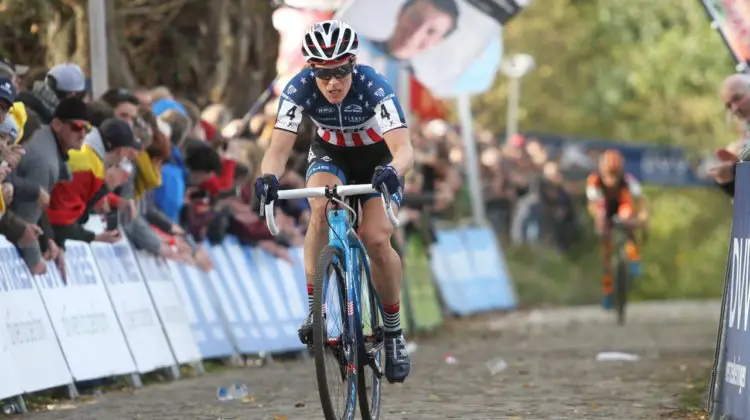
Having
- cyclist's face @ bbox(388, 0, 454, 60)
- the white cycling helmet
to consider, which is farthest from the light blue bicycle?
cyclist's face @ bbox(388, 0, 454, 60)

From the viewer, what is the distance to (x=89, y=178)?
13812 millimetres

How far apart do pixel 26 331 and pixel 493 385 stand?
3628 mm

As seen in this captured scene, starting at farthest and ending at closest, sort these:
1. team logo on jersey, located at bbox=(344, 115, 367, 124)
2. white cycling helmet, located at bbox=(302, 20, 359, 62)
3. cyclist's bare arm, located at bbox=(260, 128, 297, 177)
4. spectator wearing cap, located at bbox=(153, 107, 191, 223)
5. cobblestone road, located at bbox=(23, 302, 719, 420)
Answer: spectator wearing cap, located at bbox=(153, 107, 191, 223)
cobblestone road, located at bbox=(23, 302, 719, 420)
team logo on jersey, located at bbox=(344, 115, 367, 124)
cyclist's bare arm, located at bbox=(260, 128, 297, 177)
white cycling helmet, located at bbox=(302, 20, 359, 62)

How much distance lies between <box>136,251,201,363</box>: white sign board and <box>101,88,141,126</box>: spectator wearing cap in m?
1.22

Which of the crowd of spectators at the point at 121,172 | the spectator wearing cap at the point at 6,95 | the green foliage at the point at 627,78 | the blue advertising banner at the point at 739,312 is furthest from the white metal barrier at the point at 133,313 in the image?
the green foliage at the point at 627,78

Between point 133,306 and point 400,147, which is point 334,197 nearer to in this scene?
point 400,147

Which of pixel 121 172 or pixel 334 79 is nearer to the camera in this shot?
pixel 334 79

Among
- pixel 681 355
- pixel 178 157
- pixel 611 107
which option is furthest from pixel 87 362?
pixel 611 107

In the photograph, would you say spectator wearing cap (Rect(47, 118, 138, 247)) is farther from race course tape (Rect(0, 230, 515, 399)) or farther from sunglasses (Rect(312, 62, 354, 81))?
sunglasses (Rect(312, 62, 354, 81))

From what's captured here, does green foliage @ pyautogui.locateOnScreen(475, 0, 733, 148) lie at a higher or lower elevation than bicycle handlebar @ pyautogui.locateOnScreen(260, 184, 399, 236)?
higher

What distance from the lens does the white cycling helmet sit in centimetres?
1062

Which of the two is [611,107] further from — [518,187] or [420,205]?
[420,205]

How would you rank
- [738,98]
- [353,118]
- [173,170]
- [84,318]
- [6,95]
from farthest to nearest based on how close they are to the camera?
[173,170] → [738,98] → [84,318] → [6,95] → [353,118]

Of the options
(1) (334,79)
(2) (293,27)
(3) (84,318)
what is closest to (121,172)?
(3) (84,318)
